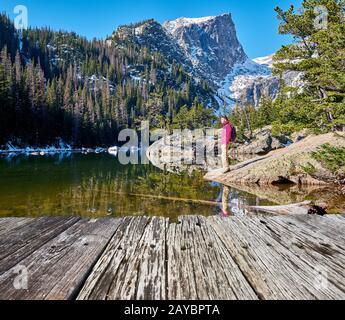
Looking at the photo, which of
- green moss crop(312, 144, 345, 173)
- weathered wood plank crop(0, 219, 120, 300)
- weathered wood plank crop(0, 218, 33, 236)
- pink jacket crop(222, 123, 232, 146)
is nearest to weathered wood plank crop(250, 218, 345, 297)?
weathered wood plank crop(0, 219, 120, 300)

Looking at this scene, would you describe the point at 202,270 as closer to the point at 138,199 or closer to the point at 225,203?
the point at 225,203

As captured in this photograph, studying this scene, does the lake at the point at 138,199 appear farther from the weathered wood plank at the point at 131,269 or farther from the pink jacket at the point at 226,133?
the weathered wood plank at the point at 131,269

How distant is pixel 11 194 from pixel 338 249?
11542 millimetres

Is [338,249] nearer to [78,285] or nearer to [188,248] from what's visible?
[188,248]

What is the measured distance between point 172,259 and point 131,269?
0.29 m

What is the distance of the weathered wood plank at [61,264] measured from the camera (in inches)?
50.8

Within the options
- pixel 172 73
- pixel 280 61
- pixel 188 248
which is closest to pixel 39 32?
pixel 172 73

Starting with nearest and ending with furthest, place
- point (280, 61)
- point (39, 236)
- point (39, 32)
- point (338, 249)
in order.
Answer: point (338, 249), point (39, 236), point (280, 61), point (39, 32)

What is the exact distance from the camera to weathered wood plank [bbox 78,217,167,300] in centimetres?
130

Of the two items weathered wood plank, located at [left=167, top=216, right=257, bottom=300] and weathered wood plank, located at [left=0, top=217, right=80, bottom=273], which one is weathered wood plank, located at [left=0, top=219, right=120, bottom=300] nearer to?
weathered wood plank, located at [left=0, top=217, right=80, bottom=273]

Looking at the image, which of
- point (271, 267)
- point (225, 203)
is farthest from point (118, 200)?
point (271, 267)
